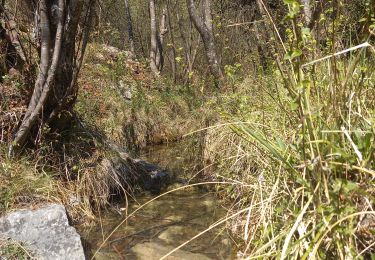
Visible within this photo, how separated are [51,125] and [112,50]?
8.29 m

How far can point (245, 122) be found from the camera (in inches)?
96.4

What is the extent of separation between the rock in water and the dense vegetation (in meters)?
0.18

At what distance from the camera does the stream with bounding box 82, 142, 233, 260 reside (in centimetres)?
356

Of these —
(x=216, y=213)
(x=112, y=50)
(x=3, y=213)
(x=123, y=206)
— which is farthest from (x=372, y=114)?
(x=112, y=50)

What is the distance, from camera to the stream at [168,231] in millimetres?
3557

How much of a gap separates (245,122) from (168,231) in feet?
6.38

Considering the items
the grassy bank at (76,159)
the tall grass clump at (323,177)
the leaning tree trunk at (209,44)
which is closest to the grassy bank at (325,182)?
the tall grass clump at (323,177)

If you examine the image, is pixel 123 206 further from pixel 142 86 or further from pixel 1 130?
pixel 142 86

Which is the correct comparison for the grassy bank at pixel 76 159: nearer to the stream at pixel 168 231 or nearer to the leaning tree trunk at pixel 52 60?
the leaning tree trunk at pixel 52 60

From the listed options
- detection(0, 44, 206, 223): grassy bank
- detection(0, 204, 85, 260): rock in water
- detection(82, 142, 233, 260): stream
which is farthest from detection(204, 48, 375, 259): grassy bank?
detection(0, 44, 206, 223): grassy bank

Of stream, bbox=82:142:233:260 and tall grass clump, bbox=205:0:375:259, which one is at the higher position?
tall grass clump, bbox=205:0:375:259

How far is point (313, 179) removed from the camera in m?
2.07

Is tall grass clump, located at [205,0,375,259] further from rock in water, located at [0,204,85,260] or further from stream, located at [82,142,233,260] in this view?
rock in water, located at [0,204,85,260]

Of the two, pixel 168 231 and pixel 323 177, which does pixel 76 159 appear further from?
pixel 323 177
